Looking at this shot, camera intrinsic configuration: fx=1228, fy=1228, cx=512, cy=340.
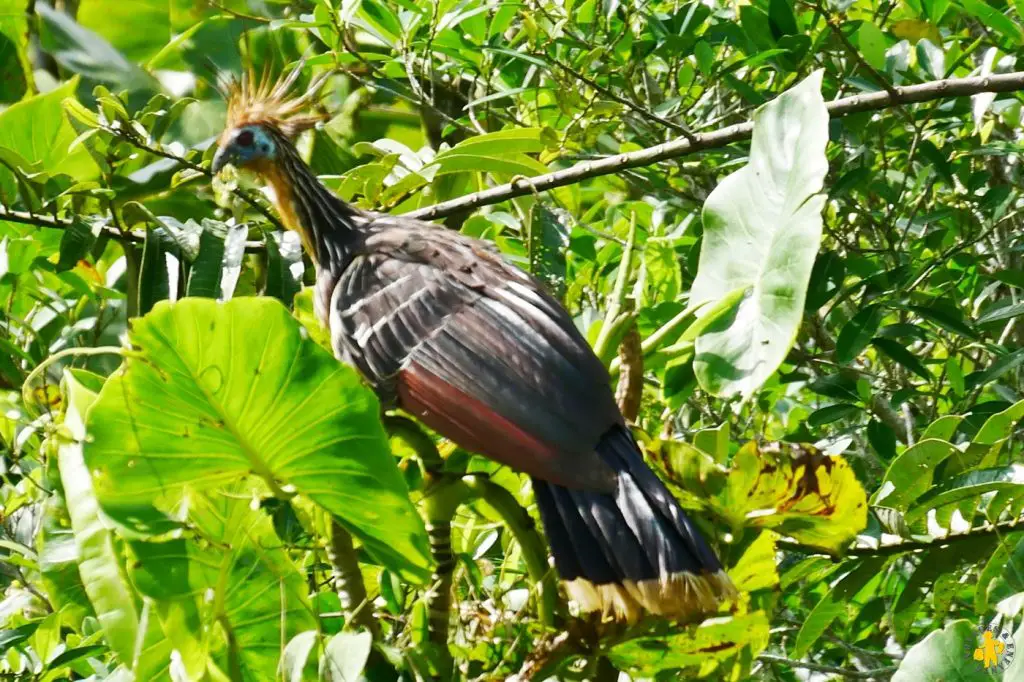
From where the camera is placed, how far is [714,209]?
74.4 inches

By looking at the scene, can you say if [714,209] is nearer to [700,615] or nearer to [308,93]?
[700,615]

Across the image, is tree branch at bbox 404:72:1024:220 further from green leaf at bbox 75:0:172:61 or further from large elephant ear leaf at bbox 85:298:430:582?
green leaf at bbox 75:0:172:61

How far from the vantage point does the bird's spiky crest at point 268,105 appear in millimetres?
3150

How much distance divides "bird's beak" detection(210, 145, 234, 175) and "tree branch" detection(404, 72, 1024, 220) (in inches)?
27.6

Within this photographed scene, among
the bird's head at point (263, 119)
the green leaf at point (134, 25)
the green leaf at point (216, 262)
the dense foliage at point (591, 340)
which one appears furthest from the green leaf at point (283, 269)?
the green leaf at point (134, 25)

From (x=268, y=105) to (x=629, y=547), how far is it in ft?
5.74

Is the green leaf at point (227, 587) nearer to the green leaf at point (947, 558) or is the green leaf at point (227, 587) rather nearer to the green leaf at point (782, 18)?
the green leaf at point (947, 558)

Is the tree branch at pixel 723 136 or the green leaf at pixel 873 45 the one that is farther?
the green leaf at pixel 873 45

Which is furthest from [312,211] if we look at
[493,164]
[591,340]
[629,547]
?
[629,547]

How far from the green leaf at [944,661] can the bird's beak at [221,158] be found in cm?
203

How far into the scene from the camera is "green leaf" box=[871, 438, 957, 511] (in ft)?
6.09

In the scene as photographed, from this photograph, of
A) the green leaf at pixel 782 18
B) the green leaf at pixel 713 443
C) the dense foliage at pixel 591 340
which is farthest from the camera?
the green leaf at pixel 782 18

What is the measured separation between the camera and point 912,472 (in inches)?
74.9

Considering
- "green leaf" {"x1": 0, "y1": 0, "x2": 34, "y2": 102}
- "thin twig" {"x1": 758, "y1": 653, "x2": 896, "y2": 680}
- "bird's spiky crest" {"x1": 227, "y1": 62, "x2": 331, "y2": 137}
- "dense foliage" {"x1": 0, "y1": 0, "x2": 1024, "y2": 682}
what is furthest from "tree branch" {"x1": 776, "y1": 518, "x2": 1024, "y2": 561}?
"green leaf" {"x1": 0, "y1": 0, "x2": 34, "y2": 102}
